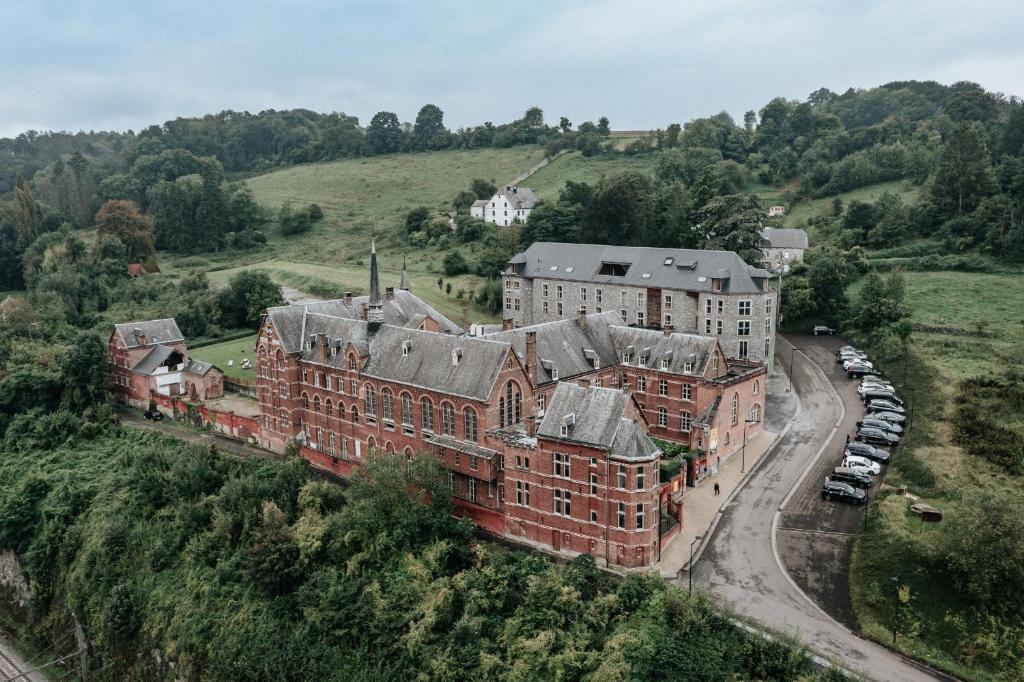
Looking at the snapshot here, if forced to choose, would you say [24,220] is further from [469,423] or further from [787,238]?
[787,238]

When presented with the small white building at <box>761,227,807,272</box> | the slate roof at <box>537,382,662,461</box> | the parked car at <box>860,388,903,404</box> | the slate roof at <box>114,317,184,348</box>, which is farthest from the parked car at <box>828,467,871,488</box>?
the slate roof at <box>114,317,184,348</box>

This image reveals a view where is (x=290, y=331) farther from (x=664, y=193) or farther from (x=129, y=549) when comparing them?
(x=664, y=193)

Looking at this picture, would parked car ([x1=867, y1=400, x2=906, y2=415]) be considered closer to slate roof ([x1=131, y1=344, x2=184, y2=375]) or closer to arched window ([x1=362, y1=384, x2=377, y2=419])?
arched window ([x1=362, y1=384, x2=377, y2=419])

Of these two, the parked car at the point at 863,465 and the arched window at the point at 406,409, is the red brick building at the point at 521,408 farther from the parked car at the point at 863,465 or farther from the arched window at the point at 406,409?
the parked car at the point at 863,465

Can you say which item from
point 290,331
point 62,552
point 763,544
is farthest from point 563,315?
point 62,552

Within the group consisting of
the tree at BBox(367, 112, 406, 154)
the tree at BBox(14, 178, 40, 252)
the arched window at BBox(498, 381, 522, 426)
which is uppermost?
the tree at BBox(367, 112, 406, 154)

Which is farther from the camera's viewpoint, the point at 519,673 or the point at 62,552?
the point at 62,552
